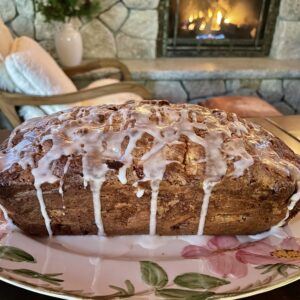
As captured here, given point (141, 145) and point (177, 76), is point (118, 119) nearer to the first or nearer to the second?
point (141, 145)

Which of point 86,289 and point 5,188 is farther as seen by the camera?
point 5,188

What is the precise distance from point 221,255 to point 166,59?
2655mm

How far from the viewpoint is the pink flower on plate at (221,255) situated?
0.80 meters

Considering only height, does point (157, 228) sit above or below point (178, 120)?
below

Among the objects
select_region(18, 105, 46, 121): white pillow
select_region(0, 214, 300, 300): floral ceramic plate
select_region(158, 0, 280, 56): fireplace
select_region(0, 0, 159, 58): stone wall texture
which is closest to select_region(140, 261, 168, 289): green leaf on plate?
select_region(0, 214, 300, 300): floral ceramic plate

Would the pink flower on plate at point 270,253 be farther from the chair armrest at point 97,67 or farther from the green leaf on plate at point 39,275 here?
the chair armrest at point 97,67

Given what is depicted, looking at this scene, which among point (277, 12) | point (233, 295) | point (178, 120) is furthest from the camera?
point (277, 12)

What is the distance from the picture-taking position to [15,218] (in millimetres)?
891

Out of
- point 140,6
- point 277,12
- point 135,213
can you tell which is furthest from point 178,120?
point 277,12

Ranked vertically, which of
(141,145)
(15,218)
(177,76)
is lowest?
(177,76)

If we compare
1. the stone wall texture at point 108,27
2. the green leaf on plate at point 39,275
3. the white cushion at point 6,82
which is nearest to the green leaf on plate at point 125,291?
the green leaf on plate at point 39,275

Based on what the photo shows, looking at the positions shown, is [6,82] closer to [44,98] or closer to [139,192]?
[44,98]

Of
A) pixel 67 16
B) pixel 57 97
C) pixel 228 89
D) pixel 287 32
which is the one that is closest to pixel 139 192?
pixel 57 97

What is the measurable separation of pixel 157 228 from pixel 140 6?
256 centimetres
